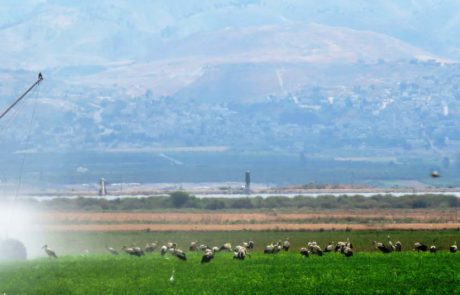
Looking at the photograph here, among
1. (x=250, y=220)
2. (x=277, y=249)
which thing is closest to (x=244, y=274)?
(x=277, y=249)

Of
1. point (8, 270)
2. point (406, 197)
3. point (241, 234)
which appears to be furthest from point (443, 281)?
point (406, 197)

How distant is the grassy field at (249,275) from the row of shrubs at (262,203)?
191ft

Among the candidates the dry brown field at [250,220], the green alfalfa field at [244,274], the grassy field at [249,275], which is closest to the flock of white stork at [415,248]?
the green alfalfa field at [244,274]

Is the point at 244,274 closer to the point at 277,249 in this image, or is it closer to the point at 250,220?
the point at 277,249

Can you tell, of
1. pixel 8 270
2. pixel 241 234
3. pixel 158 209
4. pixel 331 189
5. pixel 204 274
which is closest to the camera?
pixel 204 274

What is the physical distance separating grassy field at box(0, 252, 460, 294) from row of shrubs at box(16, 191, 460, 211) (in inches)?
2293

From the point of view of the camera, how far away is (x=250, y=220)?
11356 cm

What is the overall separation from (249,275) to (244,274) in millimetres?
625

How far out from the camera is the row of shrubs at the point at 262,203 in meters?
129

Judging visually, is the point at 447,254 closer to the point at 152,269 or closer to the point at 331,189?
the point at 152,269

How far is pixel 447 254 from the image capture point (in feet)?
223

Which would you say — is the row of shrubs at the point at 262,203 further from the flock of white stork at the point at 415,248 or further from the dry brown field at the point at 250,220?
the flock of white stork at the point at 415,248

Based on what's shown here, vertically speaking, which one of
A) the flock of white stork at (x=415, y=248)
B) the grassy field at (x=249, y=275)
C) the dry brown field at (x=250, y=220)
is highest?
the dry brown field at (x=250, y=220)

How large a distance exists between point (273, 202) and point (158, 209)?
1051 centimetres
